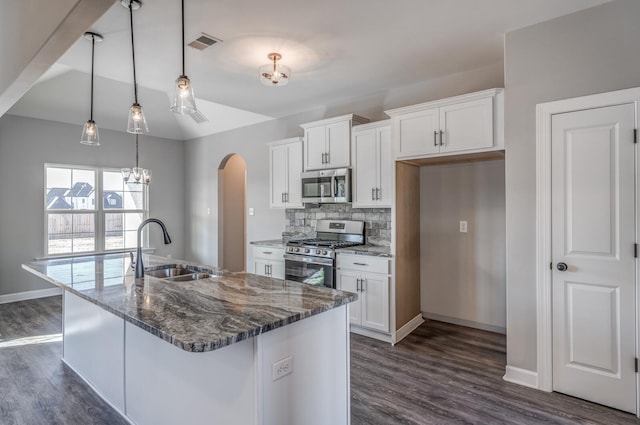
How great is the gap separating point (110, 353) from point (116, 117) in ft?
15.8

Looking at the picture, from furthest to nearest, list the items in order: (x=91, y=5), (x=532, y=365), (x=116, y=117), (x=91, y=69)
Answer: (x=116, y=117), (x=91, y=69), (x=532, y=365), (x=91, y=5)

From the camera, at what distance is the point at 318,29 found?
272 cm

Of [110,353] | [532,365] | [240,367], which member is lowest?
[532,365]

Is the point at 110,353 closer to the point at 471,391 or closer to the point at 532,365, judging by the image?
the point at 471,391

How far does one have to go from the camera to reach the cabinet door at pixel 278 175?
484 cm

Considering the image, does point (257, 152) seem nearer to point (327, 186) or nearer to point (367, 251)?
point (327, 186)

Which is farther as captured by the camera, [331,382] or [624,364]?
[624,364]

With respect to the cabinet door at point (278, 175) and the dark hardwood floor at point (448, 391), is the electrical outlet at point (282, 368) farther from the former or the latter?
the cabinet door at point (278, 175)

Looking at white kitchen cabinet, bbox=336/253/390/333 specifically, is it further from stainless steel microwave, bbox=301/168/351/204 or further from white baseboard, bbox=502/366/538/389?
white baseboard, bbox=502/366/538/389

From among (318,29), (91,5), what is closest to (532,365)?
(318,29)

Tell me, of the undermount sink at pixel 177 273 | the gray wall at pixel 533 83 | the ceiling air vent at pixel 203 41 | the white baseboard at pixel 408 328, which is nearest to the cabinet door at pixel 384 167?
the gray wall at pixel 533 83

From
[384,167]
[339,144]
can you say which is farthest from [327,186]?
[384,167]

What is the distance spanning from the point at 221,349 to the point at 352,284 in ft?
7.49

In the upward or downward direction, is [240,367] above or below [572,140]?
below
